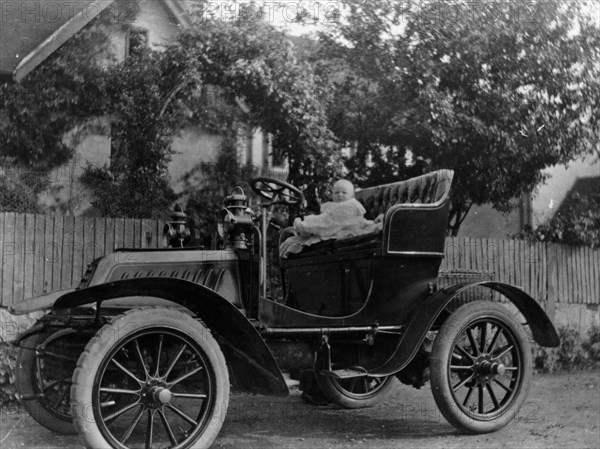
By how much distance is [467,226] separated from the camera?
13.3 meters

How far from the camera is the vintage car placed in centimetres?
331

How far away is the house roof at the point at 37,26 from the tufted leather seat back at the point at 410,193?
503cm

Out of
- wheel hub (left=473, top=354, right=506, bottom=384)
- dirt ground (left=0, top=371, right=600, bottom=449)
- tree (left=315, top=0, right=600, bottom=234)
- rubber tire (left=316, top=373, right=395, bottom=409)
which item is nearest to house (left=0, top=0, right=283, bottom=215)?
tree (left=315, top=0, right=600, bottom=234)

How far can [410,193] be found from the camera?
16.0ft

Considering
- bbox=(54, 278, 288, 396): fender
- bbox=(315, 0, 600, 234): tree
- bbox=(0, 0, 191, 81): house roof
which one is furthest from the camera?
bbox=(315, 0, 600, 234): tree

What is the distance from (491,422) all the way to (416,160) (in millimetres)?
6119

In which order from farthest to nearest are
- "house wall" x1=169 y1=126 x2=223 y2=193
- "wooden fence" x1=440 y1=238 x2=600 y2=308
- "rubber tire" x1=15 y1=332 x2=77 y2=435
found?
"house wall" x1=169 y1=126 x2=223 y2=193 < "wooden fence" x1=440 y1=238 x2=600 y2=308 < "rubber tire" x1=15 y1=332 x2=77 y2=435

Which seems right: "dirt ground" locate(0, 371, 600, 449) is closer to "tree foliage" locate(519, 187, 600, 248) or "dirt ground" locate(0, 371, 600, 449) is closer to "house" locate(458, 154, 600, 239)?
"tree foliage" locate(519, 187, 600, 248)

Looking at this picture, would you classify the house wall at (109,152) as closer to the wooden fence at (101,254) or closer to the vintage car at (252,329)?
the wooden fence at (101,254)

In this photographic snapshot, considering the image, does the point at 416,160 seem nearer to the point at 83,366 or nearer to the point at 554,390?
the point at 554,390

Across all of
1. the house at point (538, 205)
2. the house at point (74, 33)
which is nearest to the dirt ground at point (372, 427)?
the house at point (74, 33)

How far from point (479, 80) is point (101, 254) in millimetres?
5585

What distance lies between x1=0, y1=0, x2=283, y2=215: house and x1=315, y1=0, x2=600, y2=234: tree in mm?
1989

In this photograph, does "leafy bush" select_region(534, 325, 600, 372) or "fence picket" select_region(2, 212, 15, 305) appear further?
"leafy bush" select_region(534, 325, 600, 372)
